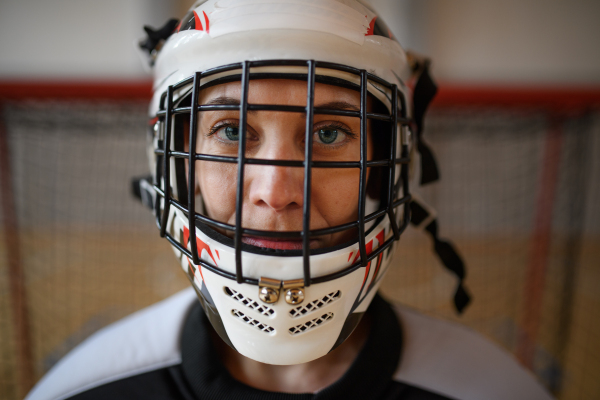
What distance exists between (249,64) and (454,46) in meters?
3.55

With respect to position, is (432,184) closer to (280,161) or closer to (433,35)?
(280,161)

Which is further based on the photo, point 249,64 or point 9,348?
point 9,348

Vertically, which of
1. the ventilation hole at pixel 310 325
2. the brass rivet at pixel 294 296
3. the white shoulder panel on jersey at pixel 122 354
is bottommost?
the white shoulder panel on jersey at pixel 122 354

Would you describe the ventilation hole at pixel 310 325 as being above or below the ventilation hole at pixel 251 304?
below

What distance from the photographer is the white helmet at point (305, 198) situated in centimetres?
63

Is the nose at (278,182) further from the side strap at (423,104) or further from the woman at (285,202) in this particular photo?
the side strap at (423,104)

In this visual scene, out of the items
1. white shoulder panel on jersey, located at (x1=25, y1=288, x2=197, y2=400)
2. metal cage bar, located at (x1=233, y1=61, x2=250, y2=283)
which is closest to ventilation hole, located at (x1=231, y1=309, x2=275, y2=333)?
metal cage bar, located at (x1=233, y1=61, x2=250, y2=283)

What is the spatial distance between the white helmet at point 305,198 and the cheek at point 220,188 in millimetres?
41

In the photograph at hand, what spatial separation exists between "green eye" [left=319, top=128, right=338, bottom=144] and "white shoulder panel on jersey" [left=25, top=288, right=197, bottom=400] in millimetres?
640

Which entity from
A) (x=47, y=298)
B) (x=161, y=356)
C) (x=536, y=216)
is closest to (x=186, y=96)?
(x=161, y=356)

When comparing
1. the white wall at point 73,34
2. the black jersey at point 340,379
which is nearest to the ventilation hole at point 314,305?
the black jersey at point 340,379

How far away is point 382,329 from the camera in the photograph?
2.81ft

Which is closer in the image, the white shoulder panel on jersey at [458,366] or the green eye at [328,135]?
the green eye at [328,135]

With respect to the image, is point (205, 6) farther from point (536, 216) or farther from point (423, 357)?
point (536, 216)
